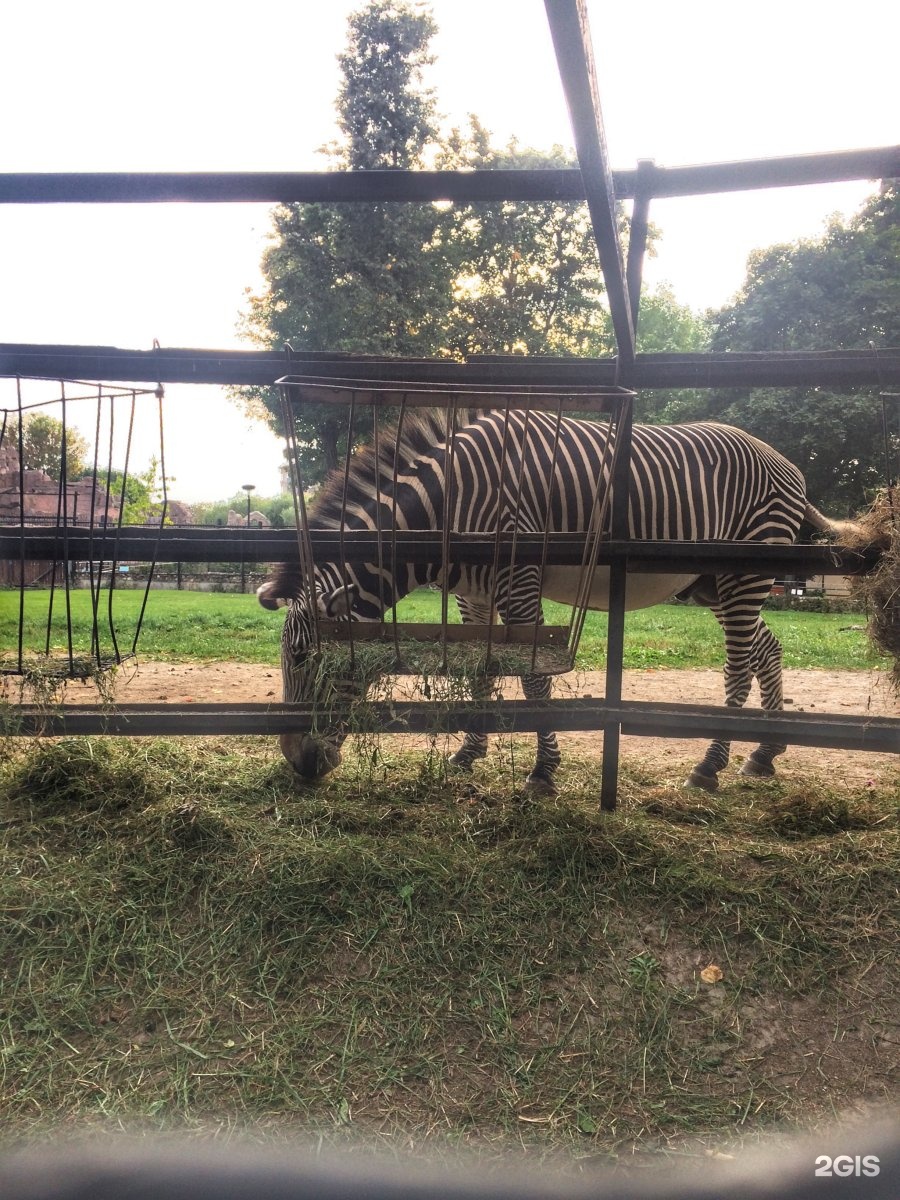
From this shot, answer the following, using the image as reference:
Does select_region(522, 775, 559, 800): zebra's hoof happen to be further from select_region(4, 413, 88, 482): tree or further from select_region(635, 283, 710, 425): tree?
select_region(635, 283, 710, 425): tree

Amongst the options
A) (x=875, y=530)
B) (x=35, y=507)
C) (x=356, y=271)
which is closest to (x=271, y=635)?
(x=35, y=507)

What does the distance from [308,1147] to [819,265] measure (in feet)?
82.6

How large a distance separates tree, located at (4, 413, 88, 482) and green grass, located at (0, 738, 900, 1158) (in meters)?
4.16

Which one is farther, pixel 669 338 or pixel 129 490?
pixel 669 338

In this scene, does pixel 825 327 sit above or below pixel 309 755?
above

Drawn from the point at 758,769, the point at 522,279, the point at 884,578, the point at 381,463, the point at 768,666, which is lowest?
the point at 758,769

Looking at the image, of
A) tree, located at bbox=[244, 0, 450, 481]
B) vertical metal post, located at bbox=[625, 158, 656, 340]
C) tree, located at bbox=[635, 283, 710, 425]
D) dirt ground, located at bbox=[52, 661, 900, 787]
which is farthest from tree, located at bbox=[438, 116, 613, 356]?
vertical metal post, located at bbox=[625, 158, 656, 340]

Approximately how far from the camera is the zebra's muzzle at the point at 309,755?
3.43 m

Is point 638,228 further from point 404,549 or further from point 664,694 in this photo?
point 664,694

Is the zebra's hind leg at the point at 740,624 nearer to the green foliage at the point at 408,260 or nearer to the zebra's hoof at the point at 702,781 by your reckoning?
the zebra's hoof at the point at 702,781

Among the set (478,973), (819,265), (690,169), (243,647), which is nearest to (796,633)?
(243,647)

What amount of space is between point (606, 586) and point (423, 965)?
9.17ft

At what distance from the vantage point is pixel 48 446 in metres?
23.1

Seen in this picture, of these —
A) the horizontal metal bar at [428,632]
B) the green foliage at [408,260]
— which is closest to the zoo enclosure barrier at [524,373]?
the horizontal metal bar at [428,632]
